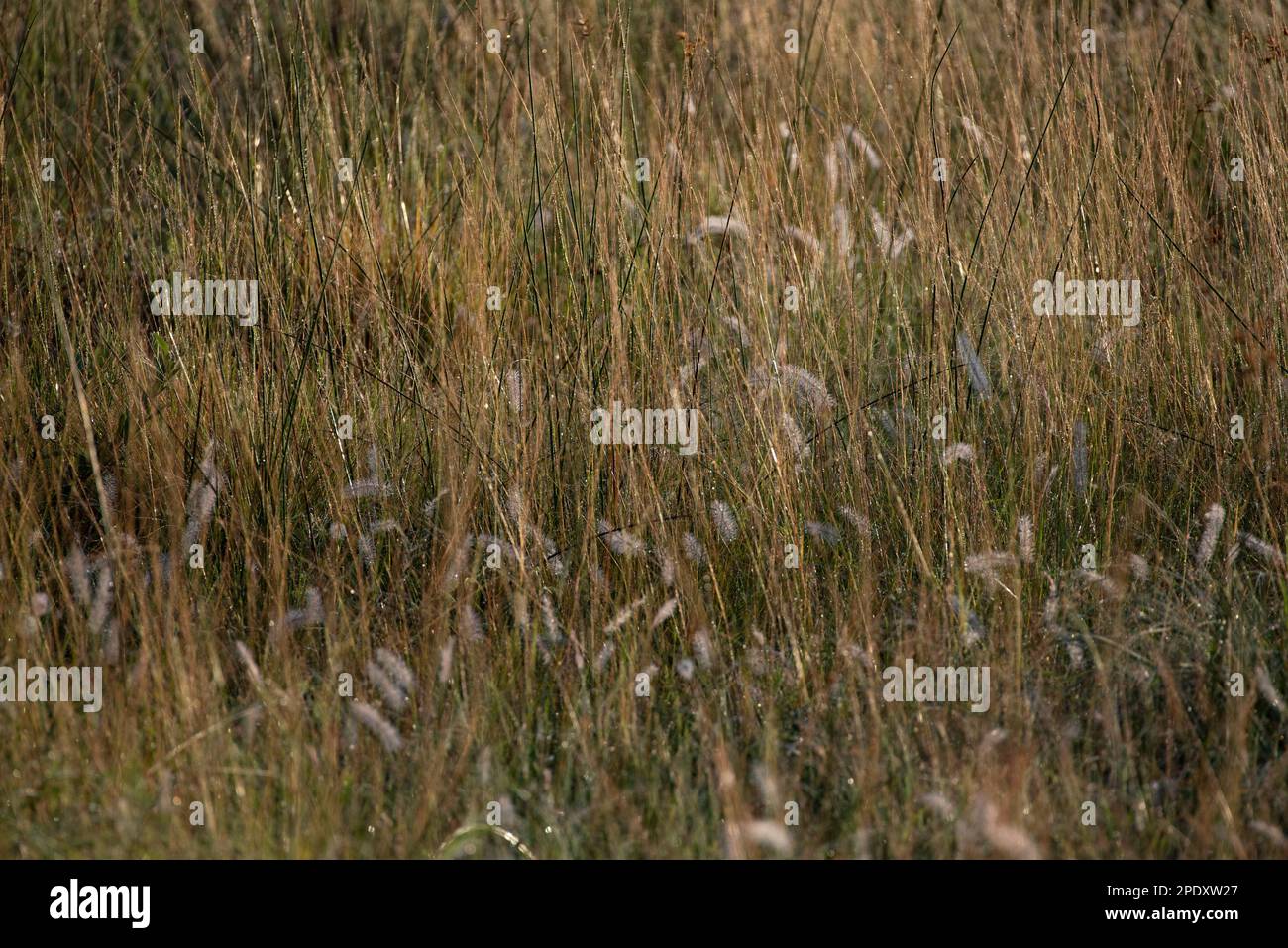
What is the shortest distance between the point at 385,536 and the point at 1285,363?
2063 mm

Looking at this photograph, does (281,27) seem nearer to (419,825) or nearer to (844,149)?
(844,149)

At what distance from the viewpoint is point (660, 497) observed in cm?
282

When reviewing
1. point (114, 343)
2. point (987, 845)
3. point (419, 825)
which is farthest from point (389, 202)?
point (987, 845)

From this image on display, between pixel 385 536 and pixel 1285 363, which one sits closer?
pixel 385 536

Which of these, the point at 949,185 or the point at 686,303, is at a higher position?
the point at 949,185

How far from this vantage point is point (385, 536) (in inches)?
111

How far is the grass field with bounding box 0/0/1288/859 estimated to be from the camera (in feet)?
7.09

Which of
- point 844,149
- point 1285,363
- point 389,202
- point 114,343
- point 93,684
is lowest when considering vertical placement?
point 93,684

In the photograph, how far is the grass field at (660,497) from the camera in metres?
2.16

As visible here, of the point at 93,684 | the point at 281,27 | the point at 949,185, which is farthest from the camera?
the point at 281,27

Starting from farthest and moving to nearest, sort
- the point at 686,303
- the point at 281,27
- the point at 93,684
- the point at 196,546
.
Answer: the point at 281,27 → the point at 686,303 → the point at 196,546 → the point at 93,684
